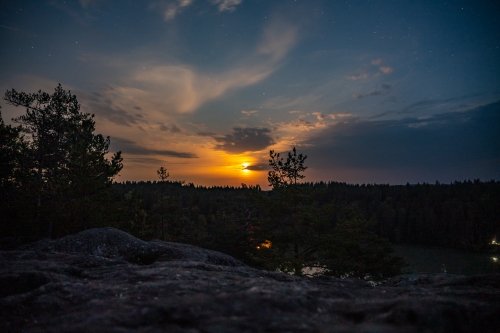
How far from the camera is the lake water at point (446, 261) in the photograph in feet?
170

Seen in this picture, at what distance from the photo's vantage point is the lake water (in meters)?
51.7

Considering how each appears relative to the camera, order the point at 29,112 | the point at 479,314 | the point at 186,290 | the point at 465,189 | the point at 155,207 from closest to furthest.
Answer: the point at 479,314 → the point at 186,290 → the point at 29,112 → the point at 155,207 → the point at 465,189

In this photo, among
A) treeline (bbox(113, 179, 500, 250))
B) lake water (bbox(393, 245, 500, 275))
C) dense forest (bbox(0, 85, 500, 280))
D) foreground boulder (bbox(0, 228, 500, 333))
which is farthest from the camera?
treeline (bbox(113, 179, 500, 250))

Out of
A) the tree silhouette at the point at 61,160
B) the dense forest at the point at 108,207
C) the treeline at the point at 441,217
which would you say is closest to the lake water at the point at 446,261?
the treeline at the point at 441,217

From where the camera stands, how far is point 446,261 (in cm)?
6116

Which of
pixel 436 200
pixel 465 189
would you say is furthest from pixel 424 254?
pixel 465 189

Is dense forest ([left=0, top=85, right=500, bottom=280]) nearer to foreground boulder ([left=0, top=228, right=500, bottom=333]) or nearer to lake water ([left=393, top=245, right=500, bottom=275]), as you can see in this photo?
foreground boulder ([left=0, top=228, right=500, bottom=333])

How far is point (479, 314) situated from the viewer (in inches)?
109

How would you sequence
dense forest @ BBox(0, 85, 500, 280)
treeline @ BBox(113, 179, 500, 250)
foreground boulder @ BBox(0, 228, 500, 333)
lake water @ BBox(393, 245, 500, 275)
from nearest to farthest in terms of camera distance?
foreground boulder @ BBox(0, 228, 500, 333)
dense forest @ BBox(0, 85, 500, 280)
lake water @ BBox(393, 245, 500, 275)
treeline @ BBox(113, 179, 500, 250)

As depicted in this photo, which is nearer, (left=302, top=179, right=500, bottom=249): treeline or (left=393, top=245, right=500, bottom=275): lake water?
(left=393, top=245, right=500, bottom=275): lake water

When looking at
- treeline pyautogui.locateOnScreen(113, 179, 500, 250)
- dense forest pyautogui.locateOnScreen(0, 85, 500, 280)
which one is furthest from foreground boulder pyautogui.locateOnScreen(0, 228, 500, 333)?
treeline pyautogui.locateOnScreen(113, 179, 500, 250)

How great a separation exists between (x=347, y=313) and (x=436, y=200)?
117516 millimetres

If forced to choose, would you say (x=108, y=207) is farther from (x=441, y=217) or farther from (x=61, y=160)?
(x=441, y=217)

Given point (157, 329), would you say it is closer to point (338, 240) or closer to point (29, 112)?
point (338, 240)
